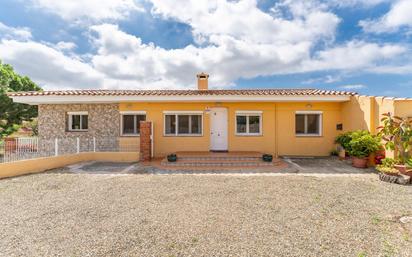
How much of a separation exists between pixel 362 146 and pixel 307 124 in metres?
3.58

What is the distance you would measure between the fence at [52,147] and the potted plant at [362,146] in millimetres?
11749

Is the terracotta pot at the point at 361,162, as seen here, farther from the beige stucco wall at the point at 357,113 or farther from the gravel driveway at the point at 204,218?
the gravel driveway at the point at 204,218

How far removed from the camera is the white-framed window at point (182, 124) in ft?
42.5

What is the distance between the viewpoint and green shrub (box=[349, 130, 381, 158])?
9539mm

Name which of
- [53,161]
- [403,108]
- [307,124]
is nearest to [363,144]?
[403,108]

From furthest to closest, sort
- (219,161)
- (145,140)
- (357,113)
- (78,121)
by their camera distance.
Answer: (78,121) → (145,140) → (357,113) → (219,161)

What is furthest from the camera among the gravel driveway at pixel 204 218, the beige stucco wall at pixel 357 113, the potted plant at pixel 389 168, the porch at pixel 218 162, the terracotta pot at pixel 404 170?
the beige stucco wall at pixel 357 113

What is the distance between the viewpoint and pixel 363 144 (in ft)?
31.6

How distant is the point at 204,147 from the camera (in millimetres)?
12797

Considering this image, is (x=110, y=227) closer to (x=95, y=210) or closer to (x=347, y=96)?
(x=95, y=210)

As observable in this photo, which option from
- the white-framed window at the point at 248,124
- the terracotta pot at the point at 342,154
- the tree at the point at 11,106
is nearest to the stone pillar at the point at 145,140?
the white-framed window at the point at 248,124

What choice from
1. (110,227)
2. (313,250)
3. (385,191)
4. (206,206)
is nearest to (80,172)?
(110,227)

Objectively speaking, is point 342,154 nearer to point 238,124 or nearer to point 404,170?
point 404,170

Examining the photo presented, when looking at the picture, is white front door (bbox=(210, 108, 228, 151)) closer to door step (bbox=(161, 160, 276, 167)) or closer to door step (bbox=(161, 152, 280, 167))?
door step (bbox=(161, 152, 280, 167))
